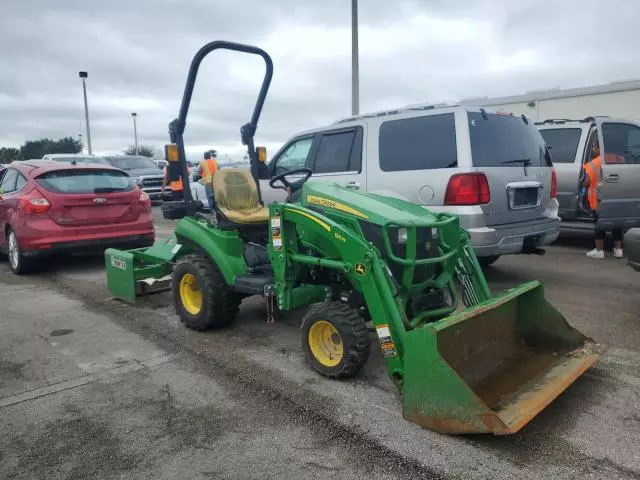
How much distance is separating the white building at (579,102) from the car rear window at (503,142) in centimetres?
459

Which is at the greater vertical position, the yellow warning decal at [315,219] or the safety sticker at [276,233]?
the yellow warning decal at [315,219]

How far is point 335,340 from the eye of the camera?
12.5ft

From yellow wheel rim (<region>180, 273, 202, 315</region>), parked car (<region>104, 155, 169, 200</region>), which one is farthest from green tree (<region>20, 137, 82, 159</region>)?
yellow wheel rim (<region>180, 273, 202, 315</region>)

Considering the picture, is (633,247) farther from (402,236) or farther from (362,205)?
(362,205)

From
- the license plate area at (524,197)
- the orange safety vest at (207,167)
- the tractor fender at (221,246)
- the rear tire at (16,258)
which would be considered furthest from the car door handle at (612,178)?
the rear tire at (16,258)

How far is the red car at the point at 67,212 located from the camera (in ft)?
23.8

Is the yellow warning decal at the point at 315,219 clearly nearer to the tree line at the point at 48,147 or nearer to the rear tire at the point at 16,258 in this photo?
the rear tire at the point at 16,258

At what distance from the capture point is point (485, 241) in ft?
17.7

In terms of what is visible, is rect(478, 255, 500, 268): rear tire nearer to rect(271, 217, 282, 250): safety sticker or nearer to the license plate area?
the license plate area

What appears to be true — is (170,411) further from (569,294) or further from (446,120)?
(569,294)

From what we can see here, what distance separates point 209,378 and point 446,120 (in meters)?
3.56

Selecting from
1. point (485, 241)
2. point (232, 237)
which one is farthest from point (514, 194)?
point (232, 237)

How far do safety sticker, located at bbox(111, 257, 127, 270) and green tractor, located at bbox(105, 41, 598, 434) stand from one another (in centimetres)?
91

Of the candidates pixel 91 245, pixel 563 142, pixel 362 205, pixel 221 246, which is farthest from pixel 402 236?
pixel 563 142
